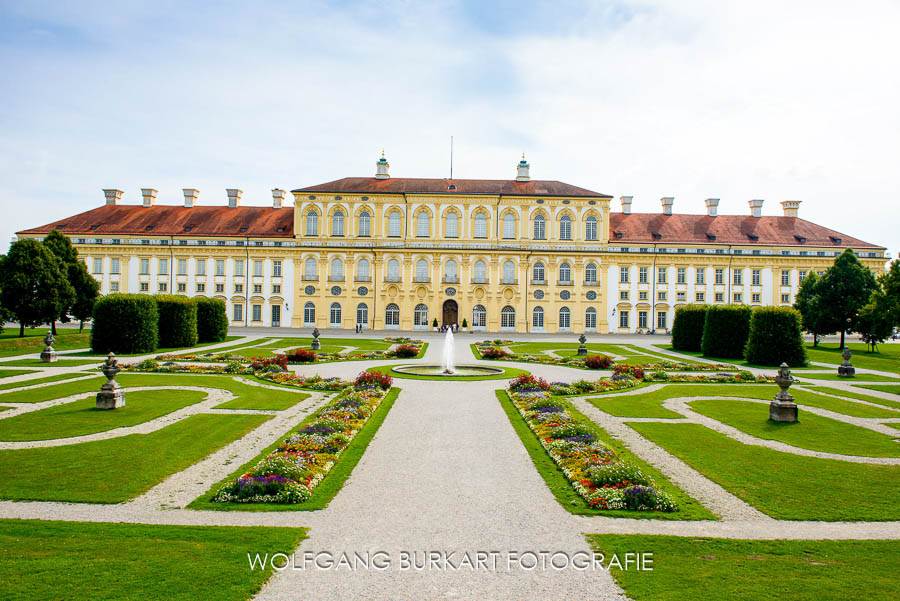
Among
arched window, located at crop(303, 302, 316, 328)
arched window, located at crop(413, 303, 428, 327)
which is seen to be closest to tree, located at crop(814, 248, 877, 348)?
arched window, located at crop(413, 303, 428, 327)

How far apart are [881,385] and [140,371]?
32.7 m

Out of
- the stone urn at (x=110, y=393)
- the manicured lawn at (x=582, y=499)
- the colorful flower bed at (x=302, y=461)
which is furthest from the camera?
the stone urn at (x=110, y=393)

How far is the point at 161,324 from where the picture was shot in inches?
1455

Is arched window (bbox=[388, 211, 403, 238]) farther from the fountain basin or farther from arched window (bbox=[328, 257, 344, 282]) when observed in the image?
the fountain basin

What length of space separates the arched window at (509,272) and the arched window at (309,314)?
70.6 feet

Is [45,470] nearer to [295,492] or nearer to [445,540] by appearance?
[295,492]

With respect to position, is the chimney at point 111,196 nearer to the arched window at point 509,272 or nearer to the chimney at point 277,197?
the chimney at point 277,197

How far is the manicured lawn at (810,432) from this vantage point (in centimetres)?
1330

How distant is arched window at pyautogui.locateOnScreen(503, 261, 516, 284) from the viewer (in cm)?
6147

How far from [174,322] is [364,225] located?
2839 centimetres

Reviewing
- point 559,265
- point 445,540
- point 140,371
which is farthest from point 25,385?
point 559,265

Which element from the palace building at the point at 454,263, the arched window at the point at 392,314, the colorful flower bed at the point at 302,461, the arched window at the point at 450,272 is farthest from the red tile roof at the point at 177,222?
the colorful flower bed at the point at 302,461

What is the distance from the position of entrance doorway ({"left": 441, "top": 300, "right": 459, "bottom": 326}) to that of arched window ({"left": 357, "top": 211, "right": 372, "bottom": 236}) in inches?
465

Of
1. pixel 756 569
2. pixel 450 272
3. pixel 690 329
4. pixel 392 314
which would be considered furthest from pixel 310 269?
pixel 756 569
